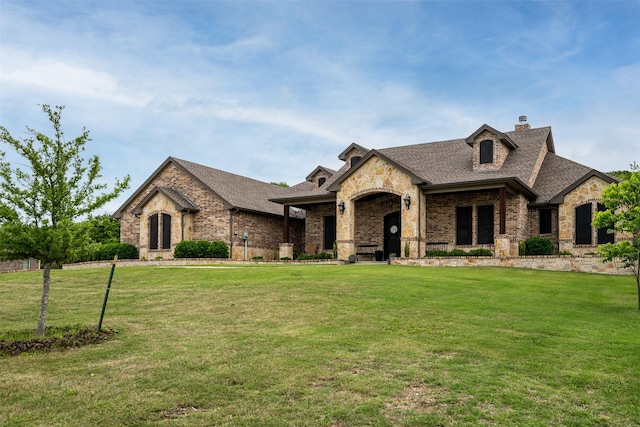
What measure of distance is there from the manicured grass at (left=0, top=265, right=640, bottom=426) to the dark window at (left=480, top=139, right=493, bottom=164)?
1255 centimetres

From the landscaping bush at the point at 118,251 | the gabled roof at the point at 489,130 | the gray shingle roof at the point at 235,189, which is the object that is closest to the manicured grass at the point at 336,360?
the gabled roof at the point at 489,130

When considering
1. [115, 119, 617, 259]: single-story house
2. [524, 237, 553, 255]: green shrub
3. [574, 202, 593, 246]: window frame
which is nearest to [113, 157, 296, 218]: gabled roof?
[115, 119, 617, 259]: single-story house

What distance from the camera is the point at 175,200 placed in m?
32.8

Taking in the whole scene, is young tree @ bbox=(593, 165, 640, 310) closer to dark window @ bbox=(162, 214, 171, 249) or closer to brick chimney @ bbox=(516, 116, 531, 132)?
brick chimney @ bbox=(516, 116, 531, 132)

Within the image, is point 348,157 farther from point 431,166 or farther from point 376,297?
point 376,297

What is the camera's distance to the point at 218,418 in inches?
284

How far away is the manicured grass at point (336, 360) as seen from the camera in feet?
24.3

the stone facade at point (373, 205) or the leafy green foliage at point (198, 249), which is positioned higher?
the stone facade at point (373, 205)

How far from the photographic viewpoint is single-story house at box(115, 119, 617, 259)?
1049 inches

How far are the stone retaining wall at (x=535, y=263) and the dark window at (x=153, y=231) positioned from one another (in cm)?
1436

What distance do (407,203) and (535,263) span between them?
611cm

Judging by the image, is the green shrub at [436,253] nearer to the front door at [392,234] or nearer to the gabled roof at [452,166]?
the gabled roof at [452,166]

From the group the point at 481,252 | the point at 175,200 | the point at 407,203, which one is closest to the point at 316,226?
the point at 407,203

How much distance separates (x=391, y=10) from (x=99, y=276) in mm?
13430
